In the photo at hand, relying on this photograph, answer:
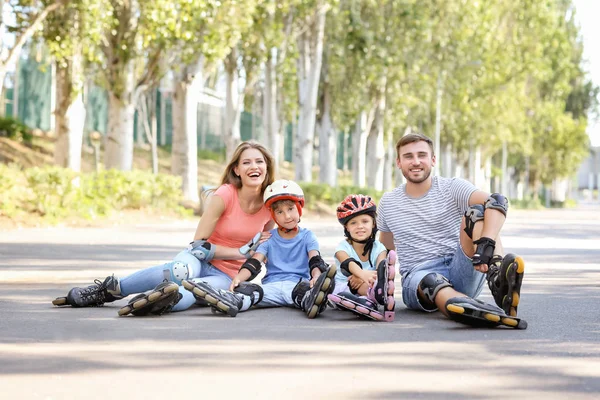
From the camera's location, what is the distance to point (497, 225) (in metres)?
7.20

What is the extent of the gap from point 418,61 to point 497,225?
1359 inches

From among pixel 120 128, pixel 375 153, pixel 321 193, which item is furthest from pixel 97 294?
pixel 375 153

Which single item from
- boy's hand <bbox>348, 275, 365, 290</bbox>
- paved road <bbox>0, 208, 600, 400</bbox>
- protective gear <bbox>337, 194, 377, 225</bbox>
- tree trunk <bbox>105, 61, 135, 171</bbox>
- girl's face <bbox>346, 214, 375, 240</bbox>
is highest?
tree trunk <bbox>105, 61, 135, 171</bbox>

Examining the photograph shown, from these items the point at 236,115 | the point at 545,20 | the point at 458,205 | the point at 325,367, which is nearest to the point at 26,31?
the point at 236,115

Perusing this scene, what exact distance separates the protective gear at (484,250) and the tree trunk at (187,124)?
23.3 meters

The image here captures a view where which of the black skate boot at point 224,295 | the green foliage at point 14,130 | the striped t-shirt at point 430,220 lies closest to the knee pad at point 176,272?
the black skate boot at point 224,295

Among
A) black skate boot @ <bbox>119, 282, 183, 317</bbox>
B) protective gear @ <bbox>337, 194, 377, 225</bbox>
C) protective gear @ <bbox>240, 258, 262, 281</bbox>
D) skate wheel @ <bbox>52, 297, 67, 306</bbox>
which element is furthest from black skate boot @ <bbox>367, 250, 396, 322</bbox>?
skate wheel @ <bbox>52, 297, 67, 306</bbox>

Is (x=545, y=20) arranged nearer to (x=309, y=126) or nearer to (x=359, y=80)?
(x=359, y=80)

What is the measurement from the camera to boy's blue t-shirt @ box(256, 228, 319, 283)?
27.6ft

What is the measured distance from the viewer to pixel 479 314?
6.94 metres

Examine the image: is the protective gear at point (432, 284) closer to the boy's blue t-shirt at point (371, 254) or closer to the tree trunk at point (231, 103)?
the boy's blue t-shirt at point (371, 254)

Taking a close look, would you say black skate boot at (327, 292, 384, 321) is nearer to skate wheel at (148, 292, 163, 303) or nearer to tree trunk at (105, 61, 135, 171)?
skate wheel at (148, 292, 163, 303)

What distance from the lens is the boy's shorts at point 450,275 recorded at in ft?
24.8

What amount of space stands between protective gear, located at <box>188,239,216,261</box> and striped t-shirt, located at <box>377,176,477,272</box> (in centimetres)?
138
